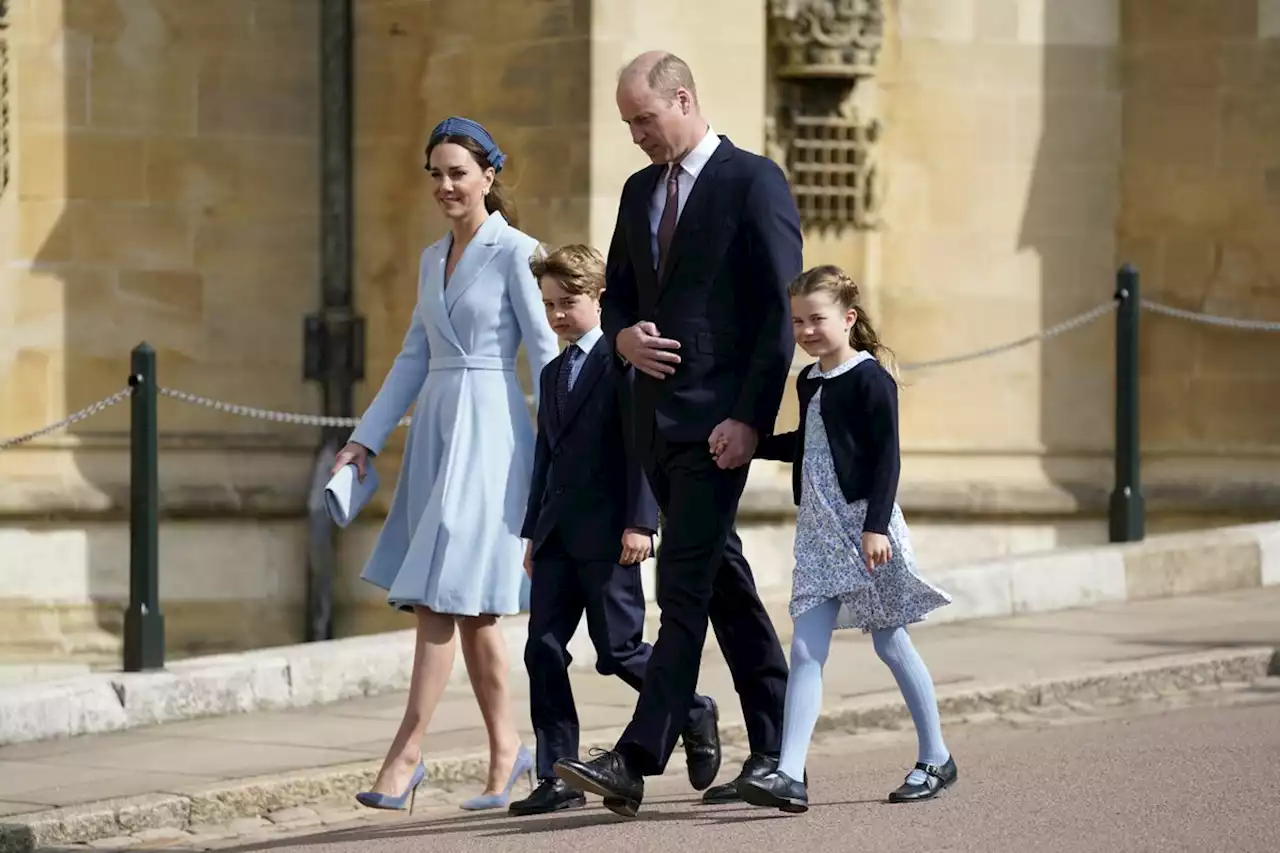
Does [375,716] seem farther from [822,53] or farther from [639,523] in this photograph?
[822,53]

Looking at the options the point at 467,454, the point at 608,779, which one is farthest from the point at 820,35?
the point at 608,779

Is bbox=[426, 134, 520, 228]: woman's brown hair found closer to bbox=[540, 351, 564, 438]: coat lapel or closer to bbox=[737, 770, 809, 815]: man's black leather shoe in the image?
bbox=[540, 351, 564, 438]: coat lapel

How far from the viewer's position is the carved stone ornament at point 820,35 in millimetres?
11719

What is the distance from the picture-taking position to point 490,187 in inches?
279

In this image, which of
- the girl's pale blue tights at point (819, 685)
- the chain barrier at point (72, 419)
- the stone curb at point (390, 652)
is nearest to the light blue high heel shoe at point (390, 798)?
the girl's pale blue tights at point (819, 685)

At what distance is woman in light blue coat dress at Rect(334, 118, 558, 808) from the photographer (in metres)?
6.87

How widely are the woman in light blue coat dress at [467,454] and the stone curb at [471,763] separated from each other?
1.30ft

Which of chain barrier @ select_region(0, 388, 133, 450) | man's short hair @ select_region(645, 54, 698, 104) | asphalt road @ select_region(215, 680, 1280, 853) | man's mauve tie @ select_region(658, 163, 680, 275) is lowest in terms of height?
asphalt road @ select_region(215, 680, 1280, 853)

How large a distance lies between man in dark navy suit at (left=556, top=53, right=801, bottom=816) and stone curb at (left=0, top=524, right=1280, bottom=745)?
2.56 meters

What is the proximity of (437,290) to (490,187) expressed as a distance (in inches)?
12.8

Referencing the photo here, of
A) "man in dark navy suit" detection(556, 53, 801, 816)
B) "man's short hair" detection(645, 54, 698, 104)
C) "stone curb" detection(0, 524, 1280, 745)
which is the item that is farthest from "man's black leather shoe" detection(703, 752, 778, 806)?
"stone curb" detection(0, 524, 1280, 745)

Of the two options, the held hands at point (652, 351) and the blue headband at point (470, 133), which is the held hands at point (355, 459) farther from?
the held hands at point (652, 351)

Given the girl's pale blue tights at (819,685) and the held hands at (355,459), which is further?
the held hands at (355,459)

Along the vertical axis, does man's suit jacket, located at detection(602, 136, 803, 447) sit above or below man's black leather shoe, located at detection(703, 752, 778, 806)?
above
